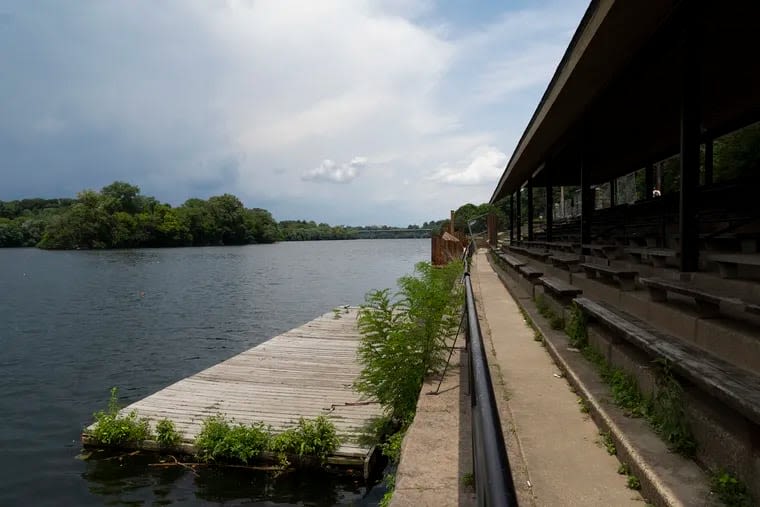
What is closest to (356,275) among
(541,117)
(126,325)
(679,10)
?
(126,325)

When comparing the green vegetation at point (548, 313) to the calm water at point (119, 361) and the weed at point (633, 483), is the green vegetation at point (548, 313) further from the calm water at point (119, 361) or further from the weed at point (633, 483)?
the weed at point (633, 483)

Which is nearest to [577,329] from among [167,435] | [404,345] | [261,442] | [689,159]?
[404,345]

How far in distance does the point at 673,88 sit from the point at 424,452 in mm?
6816

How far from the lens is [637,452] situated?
3232mm

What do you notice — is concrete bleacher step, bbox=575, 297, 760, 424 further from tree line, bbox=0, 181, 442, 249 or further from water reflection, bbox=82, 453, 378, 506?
tree line, bbox=0, 181, 442, 249

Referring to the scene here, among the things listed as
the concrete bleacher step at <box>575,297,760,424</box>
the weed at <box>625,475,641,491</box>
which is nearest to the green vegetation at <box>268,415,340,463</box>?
the concrete bleacher step at <box>575,297,760,424</box>

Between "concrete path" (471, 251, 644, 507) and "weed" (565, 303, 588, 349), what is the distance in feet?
1.19

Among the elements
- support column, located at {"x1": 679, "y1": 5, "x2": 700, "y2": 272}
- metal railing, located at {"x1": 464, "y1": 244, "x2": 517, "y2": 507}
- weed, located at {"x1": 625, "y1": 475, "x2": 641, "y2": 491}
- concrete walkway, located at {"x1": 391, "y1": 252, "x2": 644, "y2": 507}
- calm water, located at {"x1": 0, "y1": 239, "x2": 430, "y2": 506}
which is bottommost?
calm water, located at {"x1": 0, "y1": 239, "x2": 430, "y2": 506}

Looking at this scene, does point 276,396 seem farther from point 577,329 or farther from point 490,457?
point 490,457

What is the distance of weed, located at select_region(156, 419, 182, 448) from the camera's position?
7633 millimetres

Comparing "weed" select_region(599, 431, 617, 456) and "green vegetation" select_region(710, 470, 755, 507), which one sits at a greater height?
"green vegetation" select_region(710, 470, 755, 507)

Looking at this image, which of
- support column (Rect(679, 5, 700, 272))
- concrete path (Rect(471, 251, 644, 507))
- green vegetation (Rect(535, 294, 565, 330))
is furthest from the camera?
green vegetation (Rect(535, 294, 565, 330))

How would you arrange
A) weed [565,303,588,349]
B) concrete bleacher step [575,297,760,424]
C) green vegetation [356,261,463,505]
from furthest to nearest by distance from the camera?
green vegetation [356,261,463,505] → weed [565,303,588,349] → concrete bleacher step [575,297,760,424]

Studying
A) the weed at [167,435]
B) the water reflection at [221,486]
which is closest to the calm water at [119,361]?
the water reflection at [221,486]
